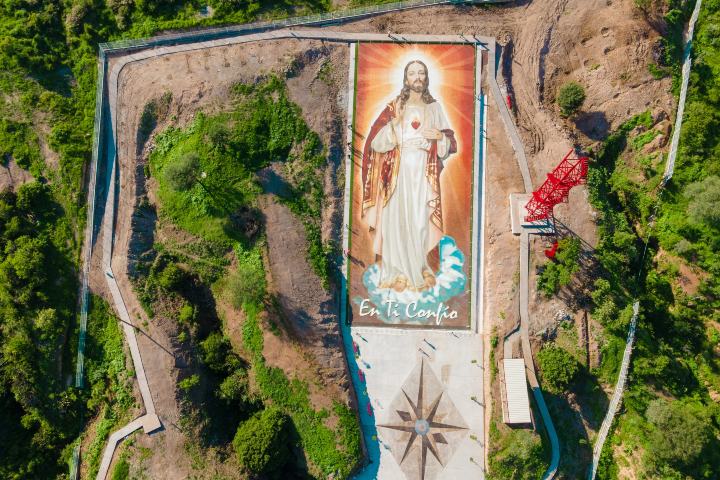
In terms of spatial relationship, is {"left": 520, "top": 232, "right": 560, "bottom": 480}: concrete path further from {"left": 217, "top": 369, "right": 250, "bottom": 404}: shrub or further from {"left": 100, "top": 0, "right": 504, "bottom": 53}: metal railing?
{"left": 217, "top": 369, "right": 250, "bottom": 404}: shrub

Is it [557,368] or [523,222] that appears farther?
[523,222]

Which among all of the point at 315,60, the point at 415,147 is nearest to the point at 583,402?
the point at 415,147

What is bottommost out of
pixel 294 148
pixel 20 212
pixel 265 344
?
pixel 265 344

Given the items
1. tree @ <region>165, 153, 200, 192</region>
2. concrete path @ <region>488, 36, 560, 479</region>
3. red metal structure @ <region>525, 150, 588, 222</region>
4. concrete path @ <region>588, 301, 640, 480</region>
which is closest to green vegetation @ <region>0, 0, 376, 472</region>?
tree @ <region>165, 153, 200, 192</region>

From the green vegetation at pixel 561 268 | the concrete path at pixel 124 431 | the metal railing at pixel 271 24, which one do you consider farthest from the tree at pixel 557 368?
the metal railing at pixel 271 24

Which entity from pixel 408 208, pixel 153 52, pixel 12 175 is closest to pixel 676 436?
pixel 408 208

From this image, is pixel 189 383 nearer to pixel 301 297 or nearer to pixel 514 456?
pixel 301 297

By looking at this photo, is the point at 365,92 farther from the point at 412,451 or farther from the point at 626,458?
the point at 626,458
